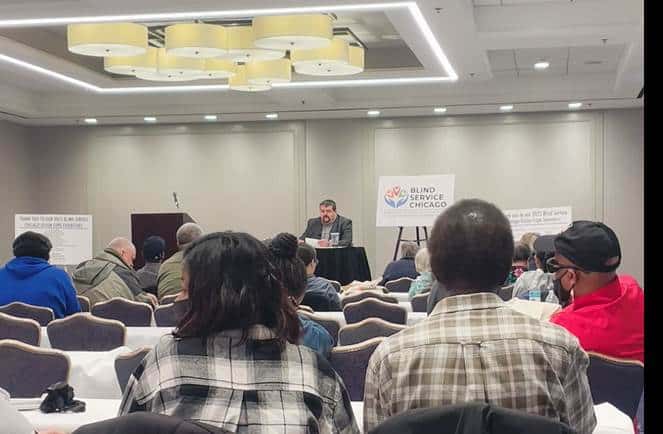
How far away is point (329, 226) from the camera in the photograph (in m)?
11.3

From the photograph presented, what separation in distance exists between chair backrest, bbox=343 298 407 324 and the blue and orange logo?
635cm

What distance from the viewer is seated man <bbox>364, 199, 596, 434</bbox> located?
2023mm

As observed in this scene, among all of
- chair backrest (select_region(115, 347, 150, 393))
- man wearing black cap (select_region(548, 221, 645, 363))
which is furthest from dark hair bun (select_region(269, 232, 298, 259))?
man wearing black cap (select_region(548, 221, 645, 363))

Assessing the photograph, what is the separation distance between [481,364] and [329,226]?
9.30m

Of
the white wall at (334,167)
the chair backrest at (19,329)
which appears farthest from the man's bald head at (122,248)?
the white wall at (334,167)

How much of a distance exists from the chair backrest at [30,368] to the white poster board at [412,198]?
8.39 metres

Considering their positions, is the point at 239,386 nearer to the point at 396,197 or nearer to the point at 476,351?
the point at 476,351

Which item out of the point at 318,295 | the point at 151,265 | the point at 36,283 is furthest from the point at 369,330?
the point at 151,265

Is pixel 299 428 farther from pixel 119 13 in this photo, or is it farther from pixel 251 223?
pixel 251 223

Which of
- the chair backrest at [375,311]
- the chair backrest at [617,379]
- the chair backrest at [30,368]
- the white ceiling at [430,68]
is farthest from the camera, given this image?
the white ceiling at [430,68]

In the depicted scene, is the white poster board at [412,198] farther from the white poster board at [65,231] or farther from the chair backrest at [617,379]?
the chair backrest at [617,379]

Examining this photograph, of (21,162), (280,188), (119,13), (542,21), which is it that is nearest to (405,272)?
(542,21)

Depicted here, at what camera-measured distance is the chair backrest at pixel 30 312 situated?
588 centimetres

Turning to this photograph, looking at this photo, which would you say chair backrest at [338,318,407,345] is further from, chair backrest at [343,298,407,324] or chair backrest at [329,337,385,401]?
chair backrest at [343,298,407,324]
